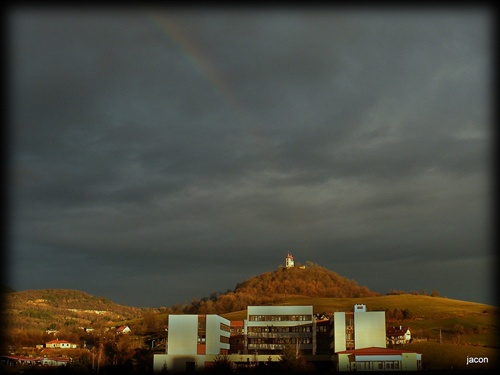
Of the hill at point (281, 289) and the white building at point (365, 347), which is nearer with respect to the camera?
the white building at point (365, 347)

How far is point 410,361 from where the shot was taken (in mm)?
56875

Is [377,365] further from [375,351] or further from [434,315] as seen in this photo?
[434,315]

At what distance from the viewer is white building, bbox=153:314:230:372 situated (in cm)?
6269

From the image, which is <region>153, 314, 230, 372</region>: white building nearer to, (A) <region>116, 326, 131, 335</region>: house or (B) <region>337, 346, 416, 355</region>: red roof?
(B) <region>337, 346, 416, 355</region>: red roof

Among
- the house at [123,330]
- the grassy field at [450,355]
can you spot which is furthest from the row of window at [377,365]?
the house at [123,330]

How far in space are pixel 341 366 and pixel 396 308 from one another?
4021cm

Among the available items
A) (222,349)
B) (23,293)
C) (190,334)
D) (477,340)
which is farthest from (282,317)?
(23,293)

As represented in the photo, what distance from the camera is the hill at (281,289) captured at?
11181cm

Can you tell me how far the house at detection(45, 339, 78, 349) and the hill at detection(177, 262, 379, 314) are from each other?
2613 centimetres

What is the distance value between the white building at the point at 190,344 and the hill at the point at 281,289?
42241mm

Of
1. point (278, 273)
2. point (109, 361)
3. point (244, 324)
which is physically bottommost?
point (109, 361)

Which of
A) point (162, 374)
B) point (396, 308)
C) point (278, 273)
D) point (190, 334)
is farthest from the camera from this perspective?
point (278, 273)

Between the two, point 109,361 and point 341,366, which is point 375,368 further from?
point 109,361

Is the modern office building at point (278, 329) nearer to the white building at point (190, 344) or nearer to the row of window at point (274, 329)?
the row of window at point (274, 329)
